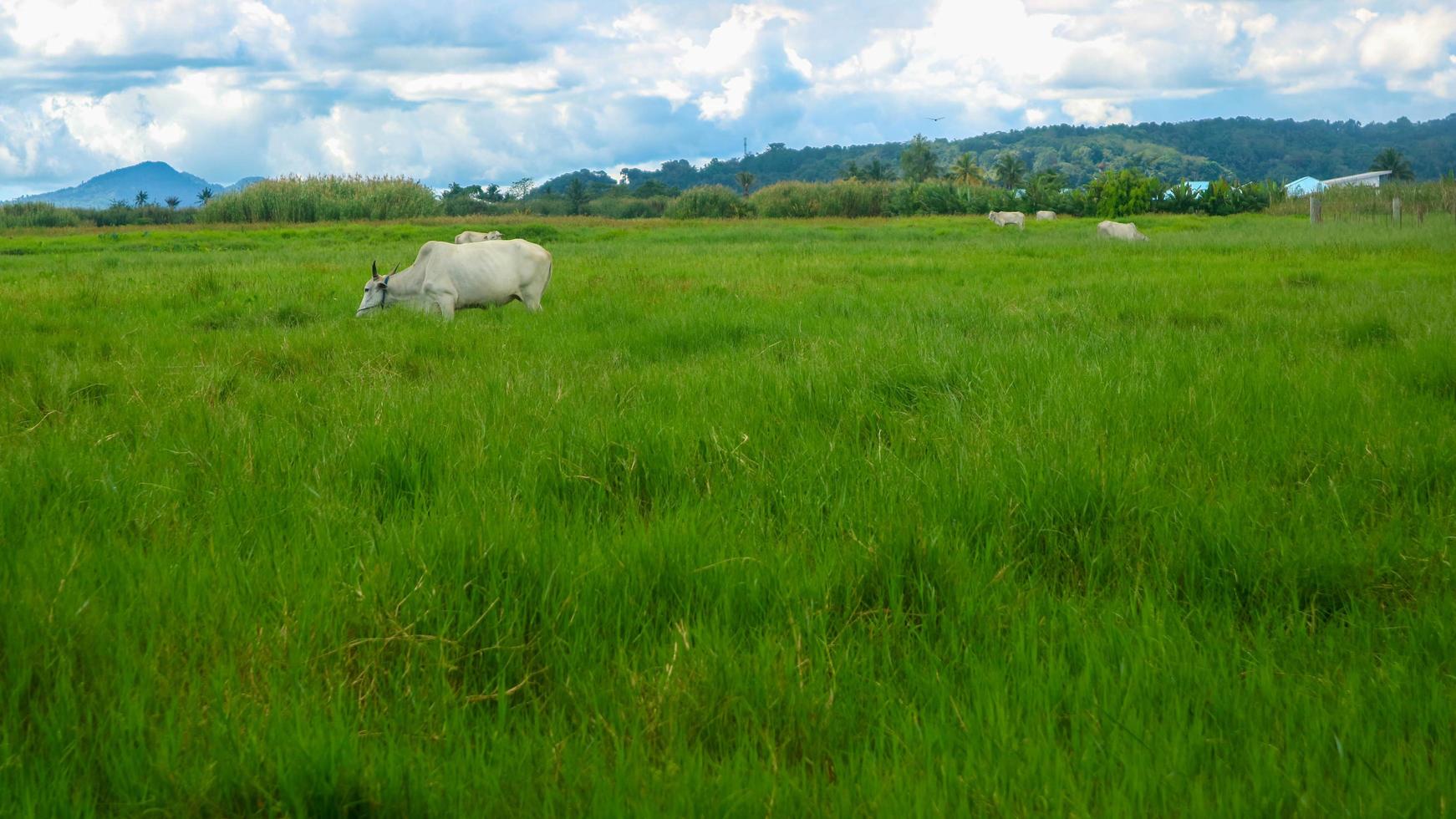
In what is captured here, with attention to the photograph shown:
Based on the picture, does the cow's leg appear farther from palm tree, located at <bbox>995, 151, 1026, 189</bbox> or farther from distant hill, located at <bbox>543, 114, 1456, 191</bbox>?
distant hill, located at <bbox>543, 114, 1456, 191</bbox>

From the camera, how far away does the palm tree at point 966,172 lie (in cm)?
8894

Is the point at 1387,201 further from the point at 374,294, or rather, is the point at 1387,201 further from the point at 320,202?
the point at 320,202

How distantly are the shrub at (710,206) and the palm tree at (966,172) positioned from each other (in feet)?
118

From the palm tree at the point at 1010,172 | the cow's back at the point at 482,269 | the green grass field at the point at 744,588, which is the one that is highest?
the palm tree at the point at 1010,172

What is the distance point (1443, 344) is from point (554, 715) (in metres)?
6.24

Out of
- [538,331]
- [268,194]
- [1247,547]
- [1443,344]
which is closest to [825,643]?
[1247,547]

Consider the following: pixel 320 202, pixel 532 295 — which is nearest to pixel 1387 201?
pixel 532 295

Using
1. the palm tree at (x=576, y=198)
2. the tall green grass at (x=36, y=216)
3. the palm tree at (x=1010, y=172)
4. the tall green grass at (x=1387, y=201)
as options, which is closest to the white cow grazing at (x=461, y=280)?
the tall green grass at (x=1387, y=201)

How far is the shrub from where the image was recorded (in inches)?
2317

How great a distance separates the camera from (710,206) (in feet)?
195

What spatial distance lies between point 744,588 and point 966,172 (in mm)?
91834

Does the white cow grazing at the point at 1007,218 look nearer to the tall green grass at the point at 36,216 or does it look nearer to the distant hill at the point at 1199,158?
the tall green grass at the point at 36,216

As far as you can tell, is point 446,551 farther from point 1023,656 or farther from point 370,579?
point 1023,656

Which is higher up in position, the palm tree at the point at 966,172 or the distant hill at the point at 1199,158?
the distant hill at the point at 1199,158
